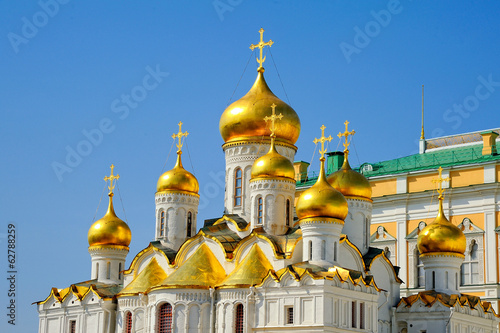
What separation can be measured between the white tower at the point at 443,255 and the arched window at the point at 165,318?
9637mm

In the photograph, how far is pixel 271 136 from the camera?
35.7 m

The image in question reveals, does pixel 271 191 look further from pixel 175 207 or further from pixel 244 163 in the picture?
pixel 175 207

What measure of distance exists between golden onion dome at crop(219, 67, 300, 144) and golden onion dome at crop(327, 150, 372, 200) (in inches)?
101

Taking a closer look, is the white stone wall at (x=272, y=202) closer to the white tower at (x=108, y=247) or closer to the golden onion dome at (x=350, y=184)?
the golden onion dome at (x=350, y=184)

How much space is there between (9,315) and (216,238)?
770 cm

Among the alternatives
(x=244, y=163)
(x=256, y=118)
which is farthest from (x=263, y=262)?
(x=256, y=118)

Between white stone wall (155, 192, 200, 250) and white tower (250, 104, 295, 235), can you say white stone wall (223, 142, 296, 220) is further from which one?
white tower (250, 104, 295, 235)

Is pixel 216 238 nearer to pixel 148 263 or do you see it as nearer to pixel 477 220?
pixel 148 263

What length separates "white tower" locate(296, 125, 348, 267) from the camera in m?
32.5

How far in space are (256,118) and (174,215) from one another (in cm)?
478

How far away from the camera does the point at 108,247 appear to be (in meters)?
38.5

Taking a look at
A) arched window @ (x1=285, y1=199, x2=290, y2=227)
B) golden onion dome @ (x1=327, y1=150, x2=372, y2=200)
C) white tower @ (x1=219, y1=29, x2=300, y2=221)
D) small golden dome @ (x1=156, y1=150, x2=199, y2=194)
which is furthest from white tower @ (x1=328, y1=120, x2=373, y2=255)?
small golden dome @ (x1=156, y1=150, x2=199, y2=194)

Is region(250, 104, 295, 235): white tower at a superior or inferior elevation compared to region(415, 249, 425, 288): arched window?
superior

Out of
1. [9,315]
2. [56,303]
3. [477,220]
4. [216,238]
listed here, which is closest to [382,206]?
[477,220]
